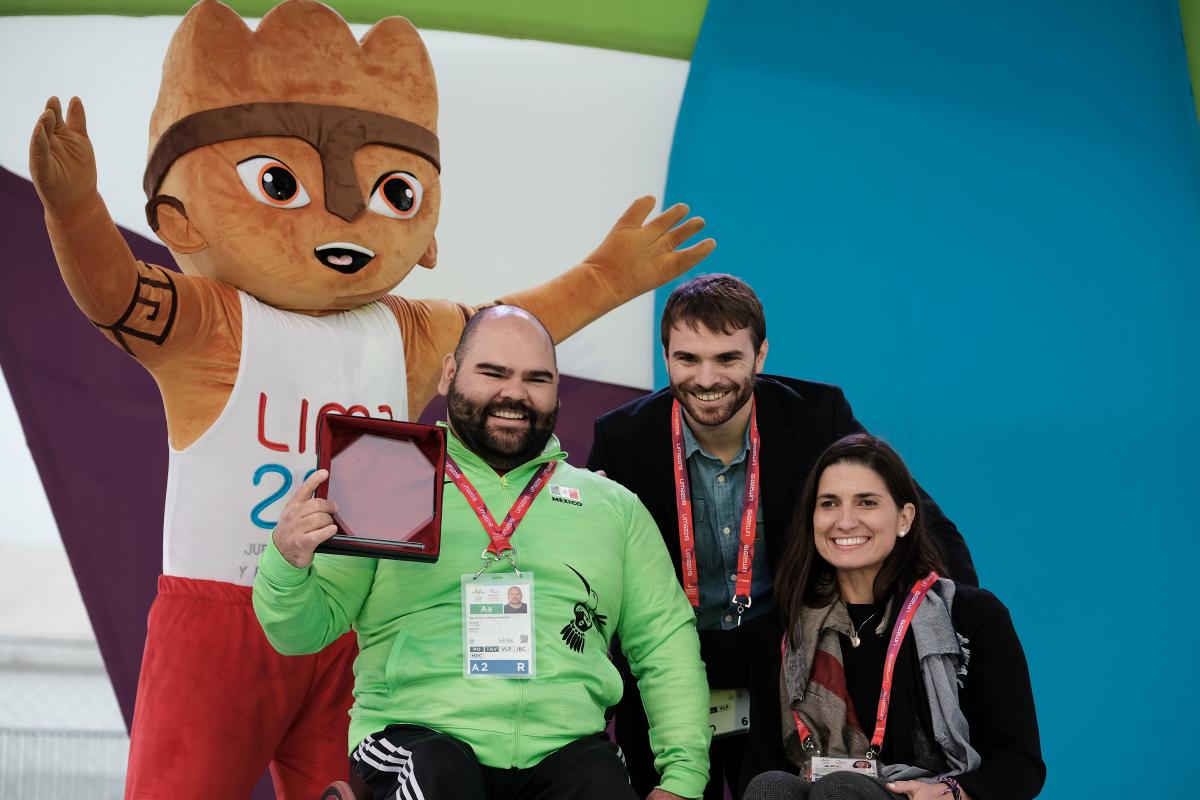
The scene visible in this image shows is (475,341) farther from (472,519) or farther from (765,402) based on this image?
(765,402)

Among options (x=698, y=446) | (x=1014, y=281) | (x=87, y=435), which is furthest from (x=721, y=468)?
(x=87, y=435)

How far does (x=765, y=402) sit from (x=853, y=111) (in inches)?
53.2

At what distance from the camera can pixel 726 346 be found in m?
2.29

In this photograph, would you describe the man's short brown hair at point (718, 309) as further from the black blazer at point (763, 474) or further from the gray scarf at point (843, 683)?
the gray scarf at point (843, 683)

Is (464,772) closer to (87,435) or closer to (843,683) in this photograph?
(843,683)

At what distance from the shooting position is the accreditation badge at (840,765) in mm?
1884

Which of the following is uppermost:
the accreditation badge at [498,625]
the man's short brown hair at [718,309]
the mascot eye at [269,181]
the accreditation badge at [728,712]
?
the mascot eye at [269,181]

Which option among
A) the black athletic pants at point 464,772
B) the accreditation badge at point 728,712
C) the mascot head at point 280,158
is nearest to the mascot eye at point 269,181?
the mascot head at point 280,158

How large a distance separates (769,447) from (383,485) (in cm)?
80

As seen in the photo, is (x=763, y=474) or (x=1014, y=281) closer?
(x=763, y=474)

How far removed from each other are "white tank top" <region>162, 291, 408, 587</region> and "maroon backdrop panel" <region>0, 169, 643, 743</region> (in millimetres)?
691

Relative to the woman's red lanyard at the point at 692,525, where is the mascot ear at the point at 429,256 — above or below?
above

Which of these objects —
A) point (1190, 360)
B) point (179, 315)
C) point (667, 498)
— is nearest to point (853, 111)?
point (1190, 360)

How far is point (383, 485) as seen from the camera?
1.87 metres
